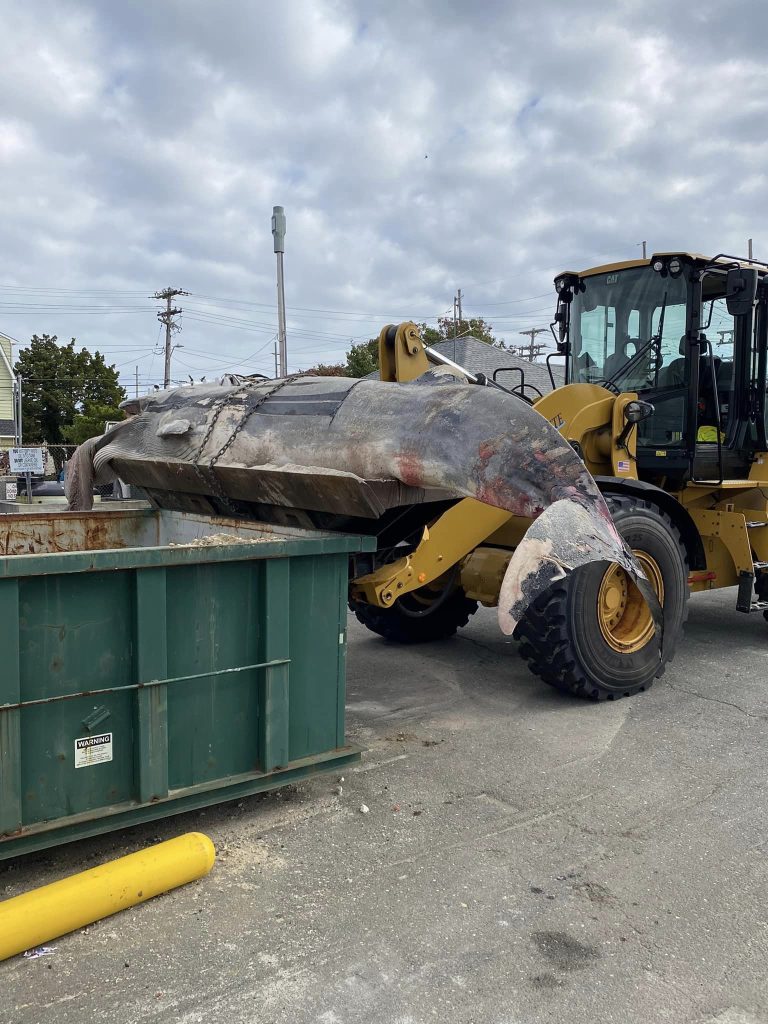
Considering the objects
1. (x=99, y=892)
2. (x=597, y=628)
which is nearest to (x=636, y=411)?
(x=597, y=628)

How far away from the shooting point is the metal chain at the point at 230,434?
4.74 metres

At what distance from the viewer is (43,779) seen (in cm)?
307

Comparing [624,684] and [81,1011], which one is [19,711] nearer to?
[81,1011]

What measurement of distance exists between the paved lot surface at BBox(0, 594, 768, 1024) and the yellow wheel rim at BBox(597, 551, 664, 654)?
2.12ft

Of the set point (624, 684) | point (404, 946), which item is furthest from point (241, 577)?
point (624, 684)

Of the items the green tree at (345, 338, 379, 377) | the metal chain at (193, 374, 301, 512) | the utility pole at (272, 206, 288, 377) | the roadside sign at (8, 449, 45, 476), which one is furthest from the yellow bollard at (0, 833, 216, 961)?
the green tree at (345, 338, 379, 377)

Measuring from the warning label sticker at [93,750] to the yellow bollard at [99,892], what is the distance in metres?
0.38

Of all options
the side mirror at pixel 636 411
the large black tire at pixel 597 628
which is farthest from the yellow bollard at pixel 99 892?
the side mirror at pixel 636 411

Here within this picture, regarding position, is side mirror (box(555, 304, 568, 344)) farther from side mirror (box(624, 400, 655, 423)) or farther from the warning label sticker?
the warning label sticker

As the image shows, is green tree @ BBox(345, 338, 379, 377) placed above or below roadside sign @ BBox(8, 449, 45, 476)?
above

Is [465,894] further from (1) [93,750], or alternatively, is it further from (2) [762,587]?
(2) [762,587]

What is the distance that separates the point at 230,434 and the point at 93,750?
2111 millimetres

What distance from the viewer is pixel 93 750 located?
318 cm

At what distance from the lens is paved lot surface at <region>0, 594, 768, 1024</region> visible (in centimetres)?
254
